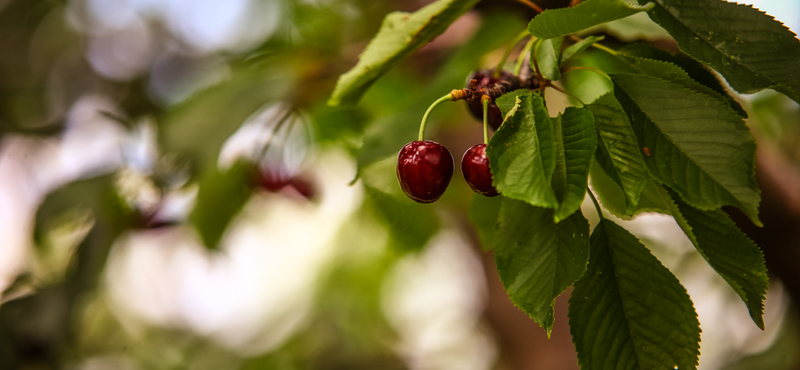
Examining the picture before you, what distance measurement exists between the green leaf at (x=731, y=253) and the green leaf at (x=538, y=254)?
0.11 meters

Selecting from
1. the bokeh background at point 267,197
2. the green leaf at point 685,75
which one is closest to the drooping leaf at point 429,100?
the bokeh background at point 267,197

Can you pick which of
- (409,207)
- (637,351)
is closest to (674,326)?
(637,351)

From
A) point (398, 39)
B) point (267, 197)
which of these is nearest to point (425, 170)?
point (398, 39)

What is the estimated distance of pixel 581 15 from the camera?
1.49ft

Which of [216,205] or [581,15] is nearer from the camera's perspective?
[581,15]

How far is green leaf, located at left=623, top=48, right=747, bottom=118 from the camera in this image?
0.51 meters

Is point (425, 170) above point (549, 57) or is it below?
below

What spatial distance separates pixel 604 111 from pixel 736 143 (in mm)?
122

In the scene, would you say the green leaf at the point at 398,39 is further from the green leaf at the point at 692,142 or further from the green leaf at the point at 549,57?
the green leaf at the point at 692,142

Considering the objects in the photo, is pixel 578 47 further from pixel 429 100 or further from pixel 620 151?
pixel 429 100

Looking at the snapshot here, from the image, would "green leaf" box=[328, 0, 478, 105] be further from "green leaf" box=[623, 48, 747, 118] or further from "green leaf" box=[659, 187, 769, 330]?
"green leaf" box=[659, 187, 769, 330]

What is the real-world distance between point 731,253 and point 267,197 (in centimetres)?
146

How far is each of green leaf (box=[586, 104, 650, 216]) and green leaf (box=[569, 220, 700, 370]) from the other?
0.09 meters

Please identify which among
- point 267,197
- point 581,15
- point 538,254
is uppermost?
point 581,15
